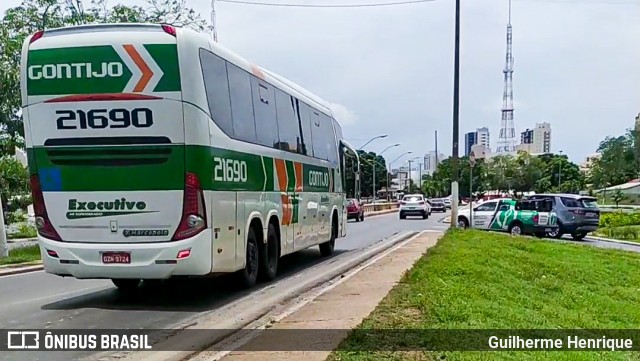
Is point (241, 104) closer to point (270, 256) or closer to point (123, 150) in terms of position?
point (123, 150)

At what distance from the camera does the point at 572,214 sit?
26750 millimetres

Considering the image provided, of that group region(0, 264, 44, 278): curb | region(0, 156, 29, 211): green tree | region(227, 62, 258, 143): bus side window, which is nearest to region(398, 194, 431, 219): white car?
region(0, 156, 29, 211): green tree

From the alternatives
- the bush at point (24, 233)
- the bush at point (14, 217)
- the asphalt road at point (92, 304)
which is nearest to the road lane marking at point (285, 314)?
the asphalt road at point (92, 304)

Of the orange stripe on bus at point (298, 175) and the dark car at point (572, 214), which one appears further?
the dark car at point (572, 214)

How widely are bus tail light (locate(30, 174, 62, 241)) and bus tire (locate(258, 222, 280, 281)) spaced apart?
3656mm

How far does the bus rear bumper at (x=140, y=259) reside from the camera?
922 centimetres

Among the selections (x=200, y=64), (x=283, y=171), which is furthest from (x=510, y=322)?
(x=283, y=171)

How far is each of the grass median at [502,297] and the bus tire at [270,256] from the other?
2.51 m

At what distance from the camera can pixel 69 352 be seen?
23.6ft

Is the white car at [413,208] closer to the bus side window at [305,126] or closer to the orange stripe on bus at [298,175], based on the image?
the bus side window at [305,126]

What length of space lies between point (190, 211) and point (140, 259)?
91cm

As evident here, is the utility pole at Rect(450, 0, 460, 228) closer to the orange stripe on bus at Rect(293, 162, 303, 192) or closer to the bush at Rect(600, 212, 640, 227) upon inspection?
the orange stripe on bus at Rect(293, 162, 303, 192)

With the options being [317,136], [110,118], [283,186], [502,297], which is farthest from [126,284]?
[317,136]

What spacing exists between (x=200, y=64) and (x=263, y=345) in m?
4.29
